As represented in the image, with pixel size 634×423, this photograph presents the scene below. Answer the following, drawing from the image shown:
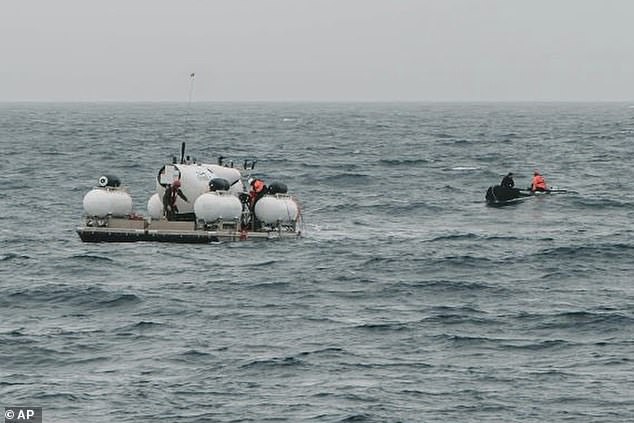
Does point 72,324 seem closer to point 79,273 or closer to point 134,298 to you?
point 134,298

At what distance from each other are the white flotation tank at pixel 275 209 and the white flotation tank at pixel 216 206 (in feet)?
3.64

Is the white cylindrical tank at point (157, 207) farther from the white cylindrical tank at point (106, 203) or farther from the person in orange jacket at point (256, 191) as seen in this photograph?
the person in orange jacket at point (256, 191)

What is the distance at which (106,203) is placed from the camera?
44.2 m

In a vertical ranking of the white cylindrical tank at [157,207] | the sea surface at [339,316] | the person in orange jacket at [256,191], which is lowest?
the sea surface at [339,316]

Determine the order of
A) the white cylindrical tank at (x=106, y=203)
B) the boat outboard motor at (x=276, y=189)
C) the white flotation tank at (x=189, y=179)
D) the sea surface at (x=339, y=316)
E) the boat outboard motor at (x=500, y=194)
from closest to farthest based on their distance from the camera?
the sea surface at (x=339, y=316) → the white cylindrical tank at (x=106, y=203) → the white flotation tank at (x=189, y=179) → the boat outboard motor at (x=276, y=189) → the boat outboard motor at (x=500, y=194)

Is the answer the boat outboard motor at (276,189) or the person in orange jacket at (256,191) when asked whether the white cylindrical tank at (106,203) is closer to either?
the person in orange jacket at (256,191)

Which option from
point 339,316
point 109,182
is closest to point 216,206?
point 109,182

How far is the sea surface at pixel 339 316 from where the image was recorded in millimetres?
24094

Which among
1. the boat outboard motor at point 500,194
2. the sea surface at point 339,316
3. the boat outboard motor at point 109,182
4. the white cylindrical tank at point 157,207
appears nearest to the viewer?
the sea surface at point 339,316

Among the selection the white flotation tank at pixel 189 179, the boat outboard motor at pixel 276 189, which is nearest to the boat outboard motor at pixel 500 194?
the boat outboard motor at pixel 276 189

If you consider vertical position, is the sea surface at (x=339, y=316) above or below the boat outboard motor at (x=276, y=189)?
below


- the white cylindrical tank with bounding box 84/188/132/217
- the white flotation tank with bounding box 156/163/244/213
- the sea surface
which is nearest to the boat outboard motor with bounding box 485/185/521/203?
the sea surface

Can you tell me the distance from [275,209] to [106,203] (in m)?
6.08

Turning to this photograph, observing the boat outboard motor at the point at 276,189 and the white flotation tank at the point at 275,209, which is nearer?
the white flotation tank at the point at 275,209
